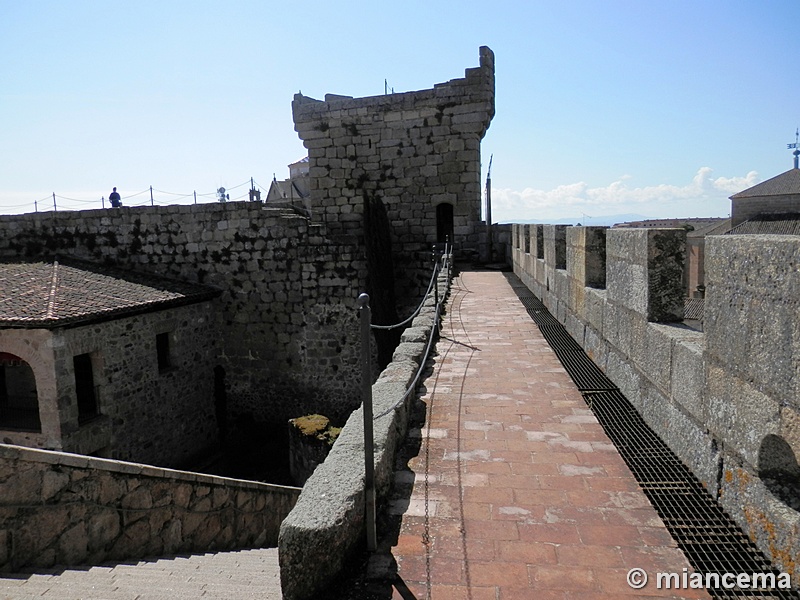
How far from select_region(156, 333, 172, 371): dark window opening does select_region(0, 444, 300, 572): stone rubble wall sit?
7.33 metres

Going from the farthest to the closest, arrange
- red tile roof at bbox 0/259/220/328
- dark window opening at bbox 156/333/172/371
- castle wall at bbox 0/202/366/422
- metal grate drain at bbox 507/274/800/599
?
castle wall at bbox 0/202/366/422, dark window opening at bbox 156/333/172/371, red tile roof at bbox 0/259/220/328, metal grate drain at bbox 507/274/800/599

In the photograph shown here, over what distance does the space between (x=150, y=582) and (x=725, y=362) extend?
4.12 metres

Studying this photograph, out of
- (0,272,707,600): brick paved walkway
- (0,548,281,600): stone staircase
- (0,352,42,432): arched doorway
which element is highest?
(0,272,707,600): brick paved walkway

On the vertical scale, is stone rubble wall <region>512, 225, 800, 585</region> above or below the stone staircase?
above

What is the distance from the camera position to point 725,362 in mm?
2811

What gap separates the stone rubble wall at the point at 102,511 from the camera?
425cm

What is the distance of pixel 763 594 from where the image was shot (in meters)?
2.25

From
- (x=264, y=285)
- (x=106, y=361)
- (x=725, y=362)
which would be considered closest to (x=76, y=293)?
(x=106, y=361)

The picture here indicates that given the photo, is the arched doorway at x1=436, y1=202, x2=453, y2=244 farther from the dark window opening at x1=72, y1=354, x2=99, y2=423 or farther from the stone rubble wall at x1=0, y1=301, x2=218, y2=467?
the dark window opening at x1=72, y1=354, x2=99, y2=423

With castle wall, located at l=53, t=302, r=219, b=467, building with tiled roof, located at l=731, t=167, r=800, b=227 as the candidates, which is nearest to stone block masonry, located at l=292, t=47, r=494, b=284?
castle wall, located at l=53, t=302, r=219, b=467

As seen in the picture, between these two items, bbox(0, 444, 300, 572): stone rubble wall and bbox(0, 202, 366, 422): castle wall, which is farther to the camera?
bbox(0, 202, 366, 422): castle wall

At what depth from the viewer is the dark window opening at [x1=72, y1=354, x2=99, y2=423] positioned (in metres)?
11.0

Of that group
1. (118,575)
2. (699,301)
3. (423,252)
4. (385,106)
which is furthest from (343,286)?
(699,301)

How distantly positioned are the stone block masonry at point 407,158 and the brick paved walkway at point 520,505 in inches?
418
